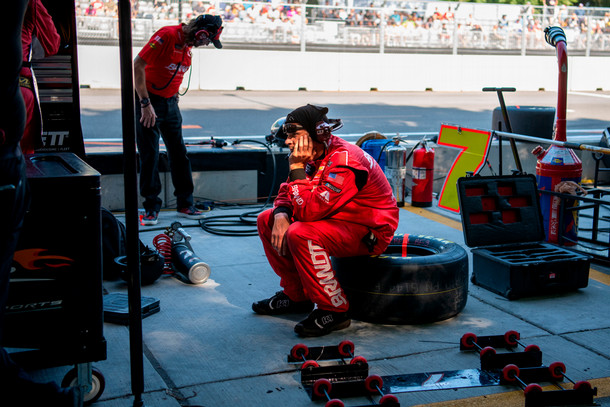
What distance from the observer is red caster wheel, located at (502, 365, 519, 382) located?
12.6ft

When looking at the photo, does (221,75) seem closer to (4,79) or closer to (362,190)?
(362,190)

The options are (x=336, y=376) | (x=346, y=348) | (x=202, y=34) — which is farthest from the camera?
(x=202, y=34)

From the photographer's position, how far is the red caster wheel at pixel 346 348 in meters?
4.16

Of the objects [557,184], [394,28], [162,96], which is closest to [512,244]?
[557,184]

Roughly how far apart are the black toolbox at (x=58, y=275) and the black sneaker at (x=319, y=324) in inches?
60.2

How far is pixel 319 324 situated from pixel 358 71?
20586mm

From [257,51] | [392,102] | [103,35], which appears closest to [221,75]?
[257,51]

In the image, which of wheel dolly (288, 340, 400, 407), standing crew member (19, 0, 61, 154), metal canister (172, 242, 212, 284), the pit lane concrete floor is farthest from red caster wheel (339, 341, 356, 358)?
standing crew member (19, 0, 61, 154)

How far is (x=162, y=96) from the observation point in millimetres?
7527

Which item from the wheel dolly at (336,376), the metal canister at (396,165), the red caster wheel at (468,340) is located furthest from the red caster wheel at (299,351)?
the metal canister at (396,165)

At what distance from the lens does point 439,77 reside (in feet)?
84.6

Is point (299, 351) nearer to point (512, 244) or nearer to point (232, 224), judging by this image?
point (512, 244)

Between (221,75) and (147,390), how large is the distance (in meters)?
19.5

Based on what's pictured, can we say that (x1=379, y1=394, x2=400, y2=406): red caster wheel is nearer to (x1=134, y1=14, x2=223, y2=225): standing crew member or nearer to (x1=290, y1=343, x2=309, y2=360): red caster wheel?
(x1=290, y1=343, x2=309, y2=360): red caster wheel
